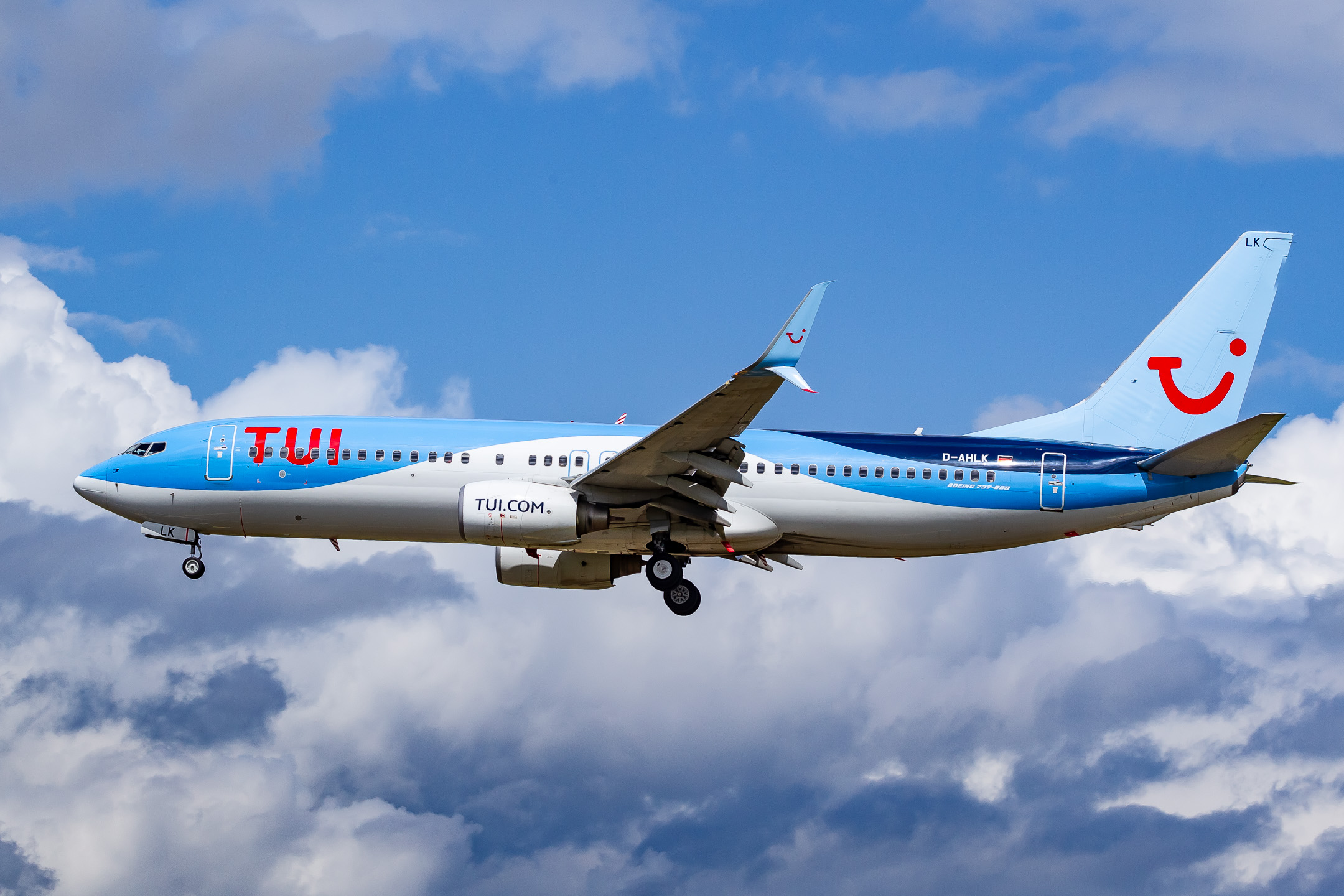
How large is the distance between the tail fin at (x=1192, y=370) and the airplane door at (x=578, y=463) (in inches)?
444

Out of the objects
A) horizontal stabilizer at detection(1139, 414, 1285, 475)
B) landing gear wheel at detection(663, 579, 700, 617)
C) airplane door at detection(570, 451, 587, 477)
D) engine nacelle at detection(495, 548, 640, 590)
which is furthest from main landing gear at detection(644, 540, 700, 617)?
horizontal stabilizer at detection(1139, 414, 1285, 475)

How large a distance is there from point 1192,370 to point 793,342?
16.6 m

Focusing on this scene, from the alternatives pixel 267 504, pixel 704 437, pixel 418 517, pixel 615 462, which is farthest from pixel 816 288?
pixel 267 504

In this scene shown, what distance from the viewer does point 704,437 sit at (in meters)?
32.2

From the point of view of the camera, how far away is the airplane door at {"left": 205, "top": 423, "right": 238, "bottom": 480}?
36000 millimetres

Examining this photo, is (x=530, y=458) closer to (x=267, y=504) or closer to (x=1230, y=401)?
(x=267, y=504)

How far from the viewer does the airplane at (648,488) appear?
113ft

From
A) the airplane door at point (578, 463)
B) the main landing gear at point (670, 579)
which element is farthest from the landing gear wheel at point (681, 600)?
the airplane door at point (578, 463)

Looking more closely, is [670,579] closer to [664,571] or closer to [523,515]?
[664,571]

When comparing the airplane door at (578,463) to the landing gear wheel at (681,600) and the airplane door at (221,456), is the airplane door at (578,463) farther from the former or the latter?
the airplane door at (221,456)

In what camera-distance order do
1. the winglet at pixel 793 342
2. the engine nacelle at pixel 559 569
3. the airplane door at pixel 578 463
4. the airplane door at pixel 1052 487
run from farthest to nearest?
the engine nacelle at pixel 559 569, the airplane door at pixel 578 463, the airplane door at pixel 1052 487, the winglet at pixel 793 342

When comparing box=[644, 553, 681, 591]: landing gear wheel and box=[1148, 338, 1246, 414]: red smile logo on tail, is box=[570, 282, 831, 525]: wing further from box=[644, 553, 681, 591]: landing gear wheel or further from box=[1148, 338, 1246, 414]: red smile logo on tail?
box=[1148, 338, 1246, 414]: red smile logo on tail

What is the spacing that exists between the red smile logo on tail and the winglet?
51.3 ft

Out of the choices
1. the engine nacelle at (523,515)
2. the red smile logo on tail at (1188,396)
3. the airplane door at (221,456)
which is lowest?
the engine nacelle at (523,515)
